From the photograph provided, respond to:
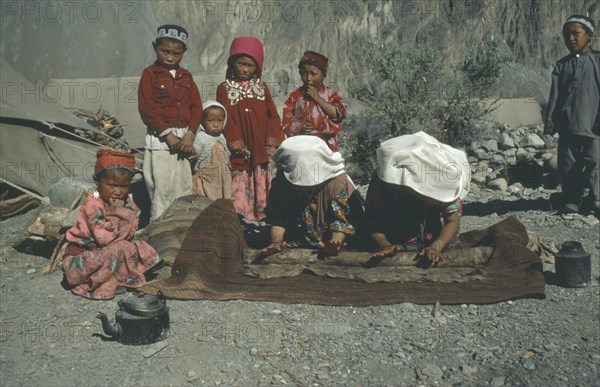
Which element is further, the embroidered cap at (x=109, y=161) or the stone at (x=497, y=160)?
the stone at (x=497, y=160)

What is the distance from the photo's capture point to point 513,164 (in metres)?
8.34

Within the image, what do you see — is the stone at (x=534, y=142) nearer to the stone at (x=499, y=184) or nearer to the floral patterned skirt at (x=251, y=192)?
the stone at (x=499, y=184)

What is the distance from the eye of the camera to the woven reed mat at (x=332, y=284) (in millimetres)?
3838

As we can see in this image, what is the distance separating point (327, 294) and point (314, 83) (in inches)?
73.1

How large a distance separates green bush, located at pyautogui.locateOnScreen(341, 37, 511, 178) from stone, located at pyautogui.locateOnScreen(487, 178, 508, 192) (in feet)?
5.79

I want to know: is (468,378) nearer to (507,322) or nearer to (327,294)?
(507,322)

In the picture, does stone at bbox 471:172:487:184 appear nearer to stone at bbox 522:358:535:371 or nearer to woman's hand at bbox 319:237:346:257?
woman's hand at bbox 319:237:346:257

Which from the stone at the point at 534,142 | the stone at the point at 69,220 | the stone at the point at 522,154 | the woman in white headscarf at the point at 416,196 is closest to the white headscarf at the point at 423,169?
the woman in white headscarf at the point at 416,196

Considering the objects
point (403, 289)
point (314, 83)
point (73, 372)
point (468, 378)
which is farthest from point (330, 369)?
point (314, 83)

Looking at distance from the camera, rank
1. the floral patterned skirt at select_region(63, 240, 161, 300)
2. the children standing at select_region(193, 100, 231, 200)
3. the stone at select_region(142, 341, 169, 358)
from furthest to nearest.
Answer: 1. the children standing at select_region(193, 100, 231, 200)
2. the floral patterned skirt at select_region(63, 240, 161, 300)
3. the stone at select_region(142, 341, 169, 358)

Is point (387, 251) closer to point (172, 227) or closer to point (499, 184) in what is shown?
point (172, 227)

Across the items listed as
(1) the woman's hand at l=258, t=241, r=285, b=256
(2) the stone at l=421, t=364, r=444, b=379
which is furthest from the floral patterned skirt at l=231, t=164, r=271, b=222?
(2) the stone at l=421, t=364, r=444, b=379

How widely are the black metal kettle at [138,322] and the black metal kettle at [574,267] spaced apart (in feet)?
8.33

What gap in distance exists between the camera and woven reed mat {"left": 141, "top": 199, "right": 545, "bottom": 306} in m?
3.84
